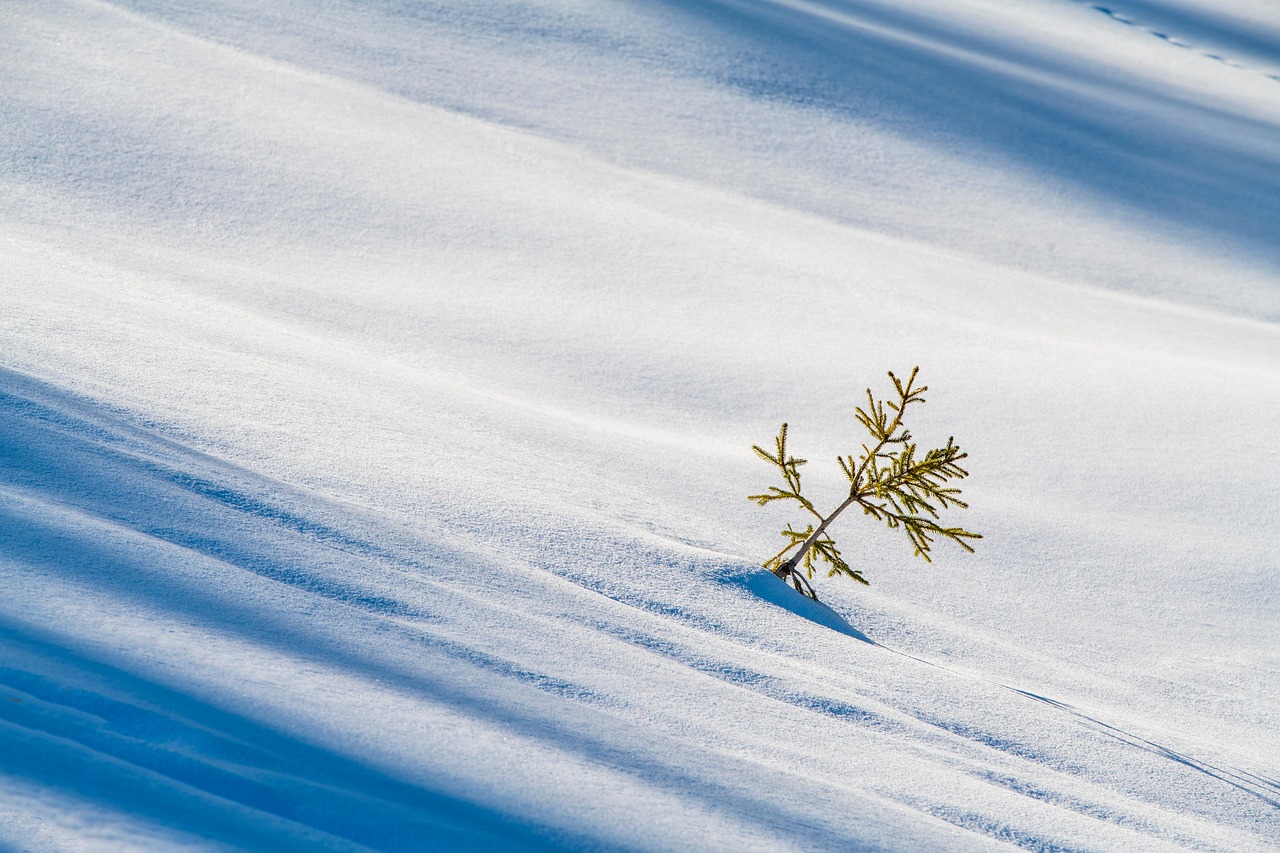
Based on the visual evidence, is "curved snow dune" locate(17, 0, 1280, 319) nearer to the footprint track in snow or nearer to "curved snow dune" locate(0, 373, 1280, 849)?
the footprint track in snow

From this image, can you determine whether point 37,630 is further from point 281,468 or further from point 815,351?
point 815,351

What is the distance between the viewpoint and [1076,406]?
5176 mm

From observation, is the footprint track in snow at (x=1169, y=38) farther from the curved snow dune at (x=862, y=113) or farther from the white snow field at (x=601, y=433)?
the white snow field at (x=601, y=433)

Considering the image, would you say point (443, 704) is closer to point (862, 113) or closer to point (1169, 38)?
point (862, 113)

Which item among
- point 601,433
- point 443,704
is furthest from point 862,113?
point 443,704

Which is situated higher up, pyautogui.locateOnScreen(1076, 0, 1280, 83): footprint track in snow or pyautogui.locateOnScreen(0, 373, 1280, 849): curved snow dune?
pyautogui.locateOnScreen(1076, 0, 1280, 83): footprint track in snow

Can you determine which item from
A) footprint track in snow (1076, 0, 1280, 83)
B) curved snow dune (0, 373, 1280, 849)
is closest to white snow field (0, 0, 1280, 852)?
curved snow dune (0, 373, 1280, 849)

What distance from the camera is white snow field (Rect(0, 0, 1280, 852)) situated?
1826 mm

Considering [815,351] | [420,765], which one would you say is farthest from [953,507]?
[420,765]

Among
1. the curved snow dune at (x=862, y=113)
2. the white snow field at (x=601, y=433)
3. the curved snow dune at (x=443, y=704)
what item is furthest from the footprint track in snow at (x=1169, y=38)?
the curved snow dune at (x=443, y=704)

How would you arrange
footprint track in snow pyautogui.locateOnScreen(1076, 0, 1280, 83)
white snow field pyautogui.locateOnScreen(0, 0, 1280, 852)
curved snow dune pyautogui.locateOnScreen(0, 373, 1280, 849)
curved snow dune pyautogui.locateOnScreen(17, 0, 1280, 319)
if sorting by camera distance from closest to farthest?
1. curved snow dune pyautogui.locateOnScreen(0, 373, 1280, 849)
2. white snow field pyautogui.locateOnScreen(0, 0, 1280, 852)
3. curved snow dune pyautogui.locateOnScreen(17, 0, 1280, 319)
4. footprint track in snow pyautogui.locateOnScreen(1076, 0, 1280, 83)

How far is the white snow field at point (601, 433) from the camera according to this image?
1.83 metres

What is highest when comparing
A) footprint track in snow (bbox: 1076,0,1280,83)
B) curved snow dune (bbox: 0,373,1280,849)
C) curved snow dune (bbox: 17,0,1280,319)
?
footprint track in snow (bbox: 1076,0,1280,83)

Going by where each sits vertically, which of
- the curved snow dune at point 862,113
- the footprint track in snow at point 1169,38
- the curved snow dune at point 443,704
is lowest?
the curved snow dune at point 443,704
